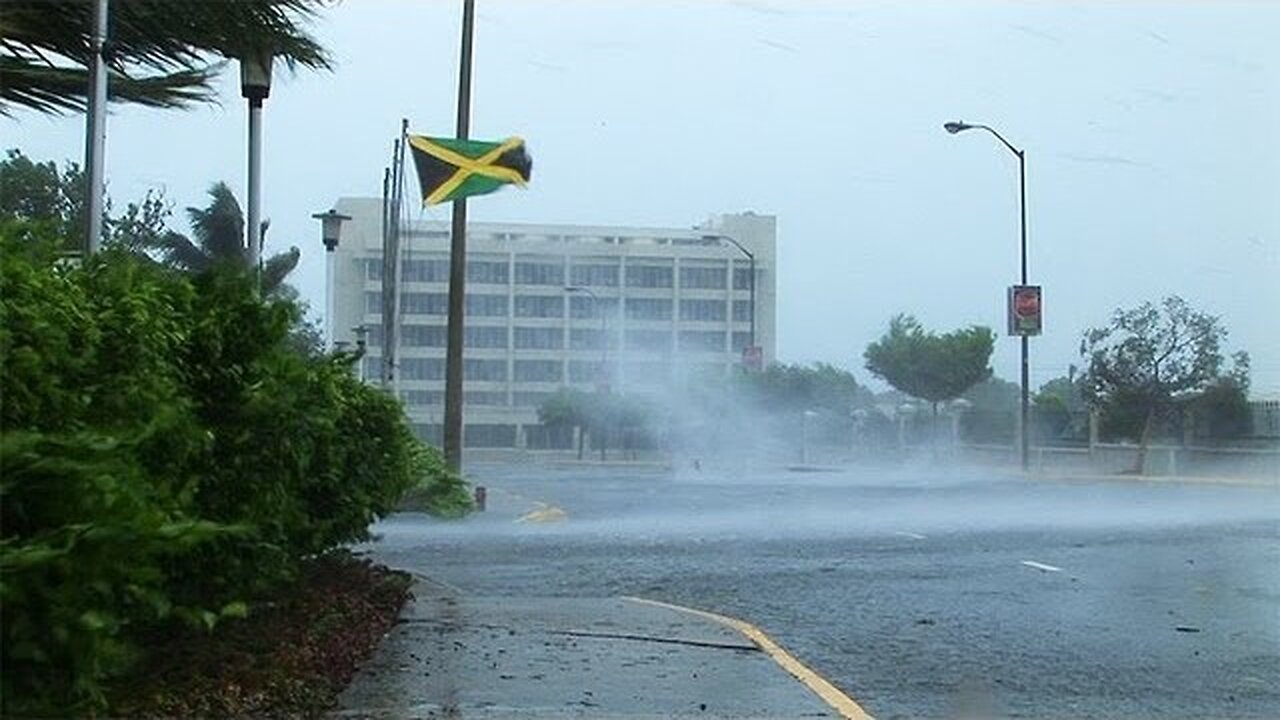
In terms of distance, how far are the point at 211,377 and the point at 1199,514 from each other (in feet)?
61.9

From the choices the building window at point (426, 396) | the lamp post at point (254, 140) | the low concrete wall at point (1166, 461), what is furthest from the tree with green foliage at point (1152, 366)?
the lamp post at point (254, 140)

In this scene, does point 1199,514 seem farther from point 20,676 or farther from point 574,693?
point 20,676

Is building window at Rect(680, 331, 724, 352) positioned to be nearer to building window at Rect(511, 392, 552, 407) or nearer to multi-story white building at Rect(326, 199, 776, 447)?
multi-story white building at Rect(326, 199, 776, 447)

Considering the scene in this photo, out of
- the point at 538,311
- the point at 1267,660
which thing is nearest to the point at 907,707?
the point at 1267,660

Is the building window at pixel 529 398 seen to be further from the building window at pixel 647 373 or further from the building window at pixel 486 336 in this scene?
the building window at pixel 647 373

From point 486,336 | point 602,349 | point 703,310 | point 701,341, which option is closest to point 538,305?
point 486,336

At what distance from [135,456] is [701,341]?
1644 inches

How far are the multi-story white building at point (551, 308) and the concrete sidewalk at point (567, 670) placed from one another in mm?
13919

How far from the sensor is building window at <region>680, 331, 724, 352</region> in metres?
45.9

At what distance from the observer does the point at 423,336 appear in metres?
30.6

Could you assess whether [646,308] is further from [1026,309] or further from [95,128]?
[95,128]

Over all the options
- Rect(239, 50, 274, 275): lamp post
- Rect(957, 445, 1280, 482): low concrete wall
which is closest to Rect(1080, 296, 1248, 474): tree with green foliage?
Rect(957, 445, 1280, 482): low concrete wall

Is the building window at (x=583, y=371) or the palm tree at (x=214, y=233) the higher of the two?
the palm tree at (x=214, y=233)

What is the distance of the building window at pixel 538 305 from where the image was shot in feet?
114
